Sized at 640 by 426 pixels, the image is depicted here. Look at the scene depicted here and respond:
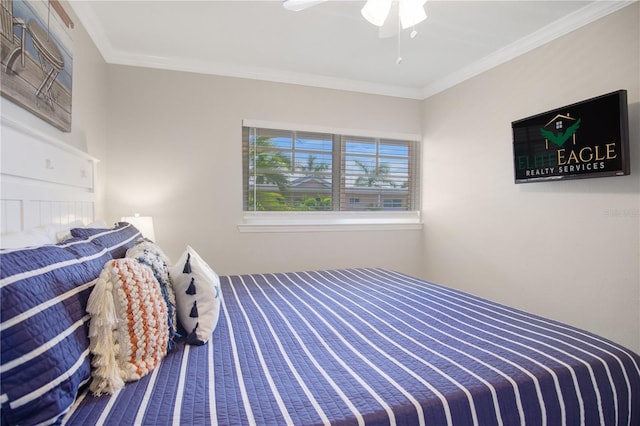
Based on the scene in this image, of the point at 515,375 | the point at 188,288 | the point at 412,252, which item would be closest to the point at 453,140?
the point at 412,252

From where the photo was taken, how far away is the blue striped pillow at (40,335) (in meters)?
0.69

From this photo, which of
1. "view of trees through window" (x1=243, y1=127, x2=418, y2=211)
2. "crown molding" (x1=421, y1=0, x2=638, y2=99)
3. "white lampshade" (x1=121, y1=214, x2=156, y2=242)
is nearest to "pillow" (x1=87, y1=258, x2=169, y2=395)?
"white lampshade" (x1=121, y1=214, x2=156, y2=242)

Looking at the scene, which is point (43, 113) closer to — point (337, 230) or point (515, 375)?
point (515, 375)

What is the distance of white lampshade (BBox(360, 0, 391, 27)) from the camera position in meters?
1.72

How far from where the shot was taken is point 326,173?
3553 millimetres

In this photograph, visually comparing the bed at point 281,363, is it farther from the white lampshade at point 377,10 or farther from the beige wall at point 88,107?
the white lampshade at point 377,10

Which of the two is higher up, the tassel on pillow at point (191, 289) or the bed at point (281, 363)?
the tassel on pillow at point (191, 289)

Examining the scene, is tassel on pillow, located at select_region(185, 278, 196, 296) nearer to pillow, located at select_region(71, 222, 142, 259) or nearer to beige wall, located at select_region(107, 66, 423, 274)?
pillow, located at select_region(71, 222, 142, 259)

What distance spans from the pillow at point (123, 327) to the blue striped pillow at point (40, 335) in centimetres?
3

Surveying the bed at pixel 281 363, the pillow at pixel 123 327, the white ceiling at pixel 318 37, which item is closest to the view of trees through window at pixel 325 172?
the white ceiling at pixel 318 37

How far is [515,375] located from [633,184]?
1755 millimetres

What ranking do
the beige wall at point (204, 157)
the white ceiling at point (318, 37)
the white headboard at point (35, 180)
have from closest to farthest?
1. the white headboard at point (35, 180)
2. the white ceiling at point (318, 37)
3. the beige wall at point (204, 157)

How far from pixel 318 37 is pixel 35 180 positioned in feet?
6.80

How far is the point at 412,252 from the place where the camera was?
377cm
